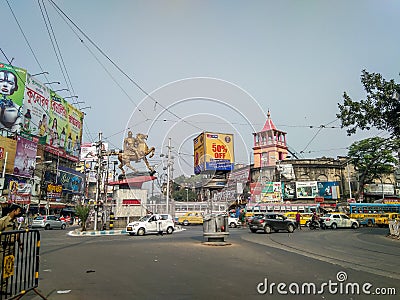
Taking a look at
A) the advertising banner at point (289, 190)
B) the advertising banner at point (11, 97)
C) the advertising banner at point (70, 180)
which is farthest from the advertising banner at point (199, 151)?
the advertising banner at point (70, 180)

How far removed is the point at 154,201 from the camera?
2927cm

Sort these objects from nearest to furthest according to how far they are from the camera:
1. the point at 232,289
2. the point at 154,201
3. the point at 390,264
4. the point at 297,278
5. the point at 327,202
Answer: the point at 232,289 < the point at 297,278 < the point at 390,264 < the point at 154,201 < the point at 327,202

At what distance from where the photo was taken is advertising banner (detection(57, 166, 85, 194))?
55.0 meters

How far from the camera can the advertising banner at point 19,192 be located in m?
36.4

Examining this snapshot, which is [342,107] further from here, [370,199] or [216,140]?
[370,199]

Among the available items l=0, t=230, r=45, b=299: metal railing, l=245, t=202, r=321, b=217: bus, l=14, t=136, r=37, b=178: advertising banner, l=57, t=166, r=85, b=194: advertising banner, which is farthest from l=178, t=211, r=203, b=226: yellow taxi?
l=0, t=230, r=45, b=299: metal railing

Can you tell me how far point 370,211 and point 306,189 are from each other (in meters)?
14.1

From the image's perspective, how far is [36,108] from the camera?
48.4 metres

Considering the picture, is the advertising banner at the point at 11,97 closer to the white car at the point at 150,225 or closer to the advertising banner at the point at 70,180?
the advertising banner at the point at 70,180

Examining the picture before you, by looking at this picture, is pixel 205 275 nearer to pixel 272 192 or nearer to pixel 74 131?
pixel 272 192

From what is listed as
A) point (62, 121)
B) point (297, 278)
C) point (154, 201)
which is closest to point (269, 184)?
point (154, 201)

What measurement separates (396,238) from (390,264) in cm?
1207

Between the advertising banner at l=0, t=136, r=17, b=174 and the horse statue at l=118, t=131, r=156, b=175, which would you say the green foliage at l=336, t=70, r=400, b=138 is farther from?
the advertising banner at l=0, t=136, r=17, b=174

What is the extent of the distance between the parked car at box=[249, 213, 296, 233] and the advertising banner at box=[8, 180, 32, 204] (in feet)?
87.8
